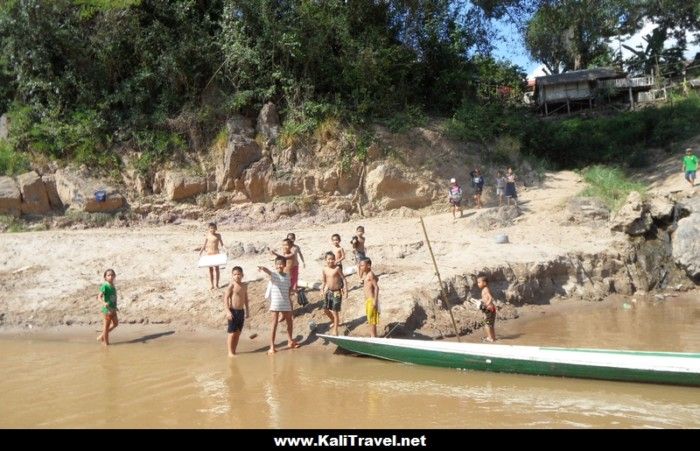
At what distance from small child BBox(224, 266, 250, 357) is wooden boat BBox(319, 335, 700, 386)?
1.82m

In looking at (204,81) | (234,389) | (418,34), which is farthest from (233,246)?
(418,34)

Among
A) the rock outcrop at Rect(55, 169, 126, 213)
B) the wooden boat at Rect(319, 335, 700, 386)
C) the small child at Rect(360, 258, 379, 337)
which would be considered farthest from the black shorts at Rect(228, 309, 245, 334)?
the rock outcrop at Rect(55, 169, 126, 213)

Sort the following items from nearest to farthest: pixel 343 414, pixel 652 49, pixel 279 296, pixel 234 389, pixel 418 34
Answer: pixel 343 414 < pixel 234 389 < pixel 279 296 < pixel 418 34 < pixel 652 49

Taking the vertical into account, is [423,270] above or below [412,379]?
above

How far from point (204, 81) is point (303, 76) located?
10.9ft

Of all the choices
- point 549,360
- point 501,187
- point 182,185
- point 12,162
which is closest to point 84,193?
point 12,162

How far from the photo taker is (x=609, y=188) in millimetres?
17016

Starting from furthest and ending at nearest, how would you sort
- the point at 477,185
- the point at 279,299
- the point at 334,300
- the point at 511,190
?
the point at 477,185 → the point at 511,190 → the point at 334,300 → the point at 279,299

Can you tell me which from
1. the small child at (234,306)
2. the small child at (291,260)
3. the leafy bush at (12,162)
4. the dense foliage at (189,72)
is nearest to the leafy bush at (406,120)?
the dense foliage at (189,72)

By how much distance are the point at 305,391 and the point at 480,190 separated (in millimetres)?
11179

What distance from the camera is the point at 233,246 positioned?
14391 mm

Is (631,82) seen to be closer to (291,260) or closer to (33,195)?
(291,260)

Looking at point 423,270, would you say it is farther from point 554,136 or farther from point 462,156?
point 554,136
